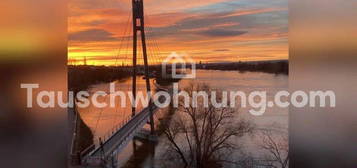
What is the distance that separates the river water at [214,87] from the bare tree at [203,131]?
0.21ft

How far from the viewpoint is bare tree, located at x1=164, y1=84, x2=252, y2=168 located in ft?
8.50

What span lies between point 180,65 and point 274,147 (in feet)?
2.70

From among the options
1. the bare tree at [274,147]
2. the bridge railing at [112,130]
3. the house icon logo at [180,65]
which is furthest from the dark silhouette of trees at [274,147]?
the bridge railing at [112,130]

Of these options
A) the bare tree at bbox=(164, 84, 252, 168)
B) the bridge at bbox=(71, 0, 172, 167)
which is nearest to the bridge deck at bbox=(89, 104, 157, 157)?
the bridge at bbox=(71, 0, 172, 167)

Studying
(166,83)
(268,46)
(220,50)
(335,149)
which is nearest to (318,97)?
(335,149)

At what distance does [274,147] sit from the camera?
2605 mm

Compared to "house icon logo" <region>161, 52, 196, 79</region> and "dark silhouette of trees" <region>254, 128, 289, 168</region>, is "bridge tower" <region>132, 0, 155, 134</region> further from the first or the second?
"dark silhouette of trees" <region>254, 128, 289, 168</region>

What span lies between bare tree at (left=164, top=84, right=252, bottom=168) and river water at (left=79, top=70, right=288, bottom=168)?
6cm

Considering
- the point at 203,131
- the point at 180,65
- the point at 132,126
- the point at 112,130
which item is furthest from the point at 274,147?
the point at 112,130

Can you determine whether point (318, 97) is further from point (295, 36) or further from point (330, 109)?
point (295, 36)

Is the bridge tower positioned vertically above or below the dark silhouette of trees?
above

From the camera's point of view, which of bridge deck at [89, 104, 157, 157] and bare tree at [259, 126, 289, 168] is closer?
bare tree at [259, 126, 289, 168]

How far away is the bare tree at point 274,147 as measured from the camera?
8.42 feet

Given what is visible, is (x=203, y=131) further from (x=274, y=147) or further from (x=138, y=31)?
(x=138, y=31)
